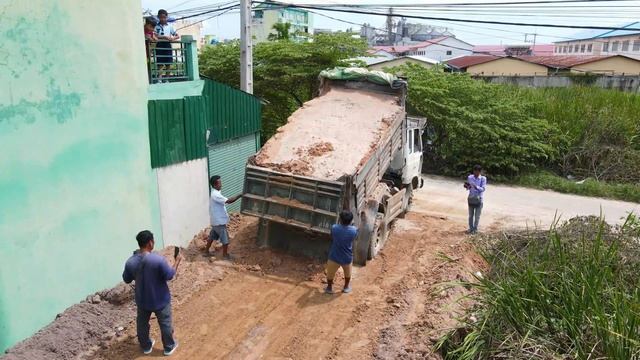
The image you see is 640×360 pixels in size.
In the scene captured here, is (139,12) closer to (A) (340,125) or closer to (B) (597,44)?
(A) (340,125)

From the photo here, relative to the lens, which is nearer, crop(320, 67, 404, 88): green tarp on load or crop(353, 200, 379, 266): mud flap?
crop(353, 200, 379, 266): mud flap

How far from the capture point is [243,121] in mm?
10883

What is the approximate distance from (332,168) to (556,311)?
381 centimetres

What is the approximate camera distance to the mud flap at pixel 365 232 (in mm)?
8023

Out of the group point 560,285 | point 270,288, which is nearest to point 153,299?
point 270,288

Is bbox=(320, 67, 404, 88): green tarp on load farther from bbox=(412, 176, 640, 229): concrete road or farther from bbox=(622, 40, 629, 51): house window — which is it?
bbox=(622, 40, 629, 51): house window

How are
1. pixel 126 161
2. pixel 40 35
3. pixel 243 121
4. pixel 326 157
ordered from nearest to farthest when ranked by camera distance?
pixel 40 35
pixel 126 161
pixel 326 157
pixel 243 121

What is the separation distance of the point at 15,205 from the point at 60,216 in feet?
2.16

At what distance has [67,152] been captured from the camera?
621 cm

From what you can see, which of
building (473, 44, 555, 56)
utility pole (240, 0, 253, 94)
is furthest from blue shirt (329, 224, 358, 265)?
building (473, 44, 555, 56)

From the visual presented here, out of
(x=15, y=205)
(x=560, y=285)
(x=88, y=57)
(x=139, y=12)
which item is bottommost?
(x=560, y=285)

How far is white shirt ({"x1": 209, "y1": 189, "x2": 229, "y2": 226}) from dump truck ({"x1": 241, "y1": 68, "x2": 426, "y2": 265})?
348 mm

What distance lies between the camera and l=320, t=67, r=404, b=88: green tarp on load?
30.9 feet

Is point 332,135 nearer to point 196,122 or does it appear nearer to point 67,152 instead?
point 196,122
